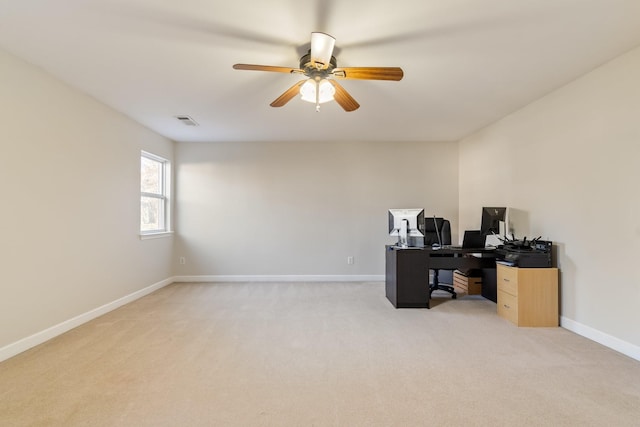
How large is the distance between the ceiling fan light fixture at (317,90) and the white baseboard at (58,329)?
10.8 feet

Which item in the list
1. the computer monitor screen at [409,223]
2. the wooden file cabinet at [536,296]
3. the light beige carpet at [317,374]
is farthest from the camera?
the computer monitor screen at [409,223]

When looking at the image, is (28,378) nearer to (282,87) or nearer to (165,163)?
(282,87)

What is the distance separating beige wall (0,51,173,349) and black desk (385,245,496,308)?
3653 millimetres

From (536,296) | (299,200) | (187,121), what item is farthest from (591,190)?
(187,121)

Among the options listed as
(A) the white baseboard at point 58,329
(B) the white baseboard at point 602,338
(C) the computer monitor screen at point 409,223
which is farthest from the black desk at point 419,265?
(A) the white baseboard at point 58,329

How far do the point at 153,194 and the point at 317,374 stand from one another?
4.20m

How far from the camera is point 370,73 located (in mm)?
2379

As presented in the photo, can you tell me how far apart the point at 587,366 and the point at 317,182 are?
14.1ft

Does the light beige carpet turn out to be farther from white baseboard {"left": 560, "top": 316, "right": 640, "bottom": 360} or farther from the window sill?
the window sill

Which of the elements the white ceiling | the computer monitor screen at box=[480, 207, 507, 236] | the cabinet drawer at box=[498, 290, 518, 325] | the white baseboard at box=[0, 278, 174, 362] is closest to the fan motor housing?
the white ceiling

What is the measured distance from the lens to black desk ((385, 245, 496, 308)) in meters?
3.92

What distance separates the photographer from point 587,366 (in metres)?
2.42

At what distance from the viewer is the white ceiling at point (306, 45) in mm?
2031

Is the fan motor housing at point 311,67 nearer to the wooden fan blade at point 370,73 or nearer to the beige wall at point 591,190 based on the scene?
Result: the wooden fan blade at point 370,73
